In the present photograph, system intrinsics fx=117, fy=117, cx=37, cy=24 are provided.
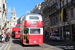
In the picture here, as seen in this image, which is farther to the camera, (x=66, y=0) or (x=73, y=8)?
(x=66, y=0)

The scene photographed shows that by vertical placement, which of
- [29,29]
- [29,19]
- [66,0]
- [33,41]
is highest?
[66,0]

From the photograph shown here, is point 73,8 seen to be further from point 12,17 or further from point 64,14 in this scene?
point 12,17

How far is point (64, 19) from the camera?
31.8 m

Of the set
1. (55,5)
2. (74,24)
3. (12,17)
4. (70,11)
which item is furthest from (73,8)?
(12,17)

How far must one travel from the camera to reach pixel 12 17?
388ft

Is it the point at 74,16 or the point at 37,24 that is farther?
the point at 74,16

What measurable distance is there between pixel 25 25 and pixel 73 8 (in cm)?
1754

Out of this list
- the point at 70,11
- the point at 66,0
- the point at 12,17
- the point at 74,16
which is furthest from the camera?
the point at 12,17

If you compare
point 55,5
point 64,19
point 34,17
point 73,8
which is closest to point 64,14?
point 64,19

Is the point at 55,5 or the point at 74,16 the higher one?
the point at 55,5

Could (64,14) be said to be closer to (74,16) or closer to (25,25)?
(74,16)

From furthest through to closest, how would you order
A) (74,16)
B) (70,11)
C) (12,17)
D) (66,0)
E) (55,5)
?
(12,17), (55,5), (66,0), (70,11), (74,16)

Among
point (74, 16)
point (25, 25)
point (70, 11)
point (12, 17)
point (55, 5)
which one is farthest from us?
point (12, 17)

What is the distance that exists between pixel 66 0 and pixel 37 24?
20174mm
